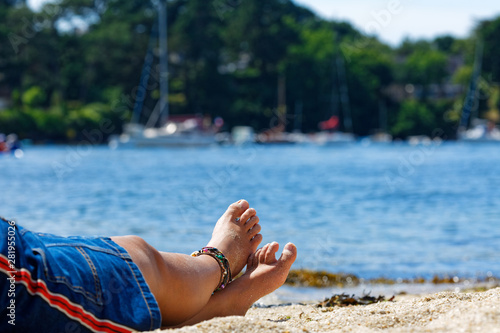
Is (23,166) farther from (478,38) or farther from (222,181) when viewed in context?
(478,38)

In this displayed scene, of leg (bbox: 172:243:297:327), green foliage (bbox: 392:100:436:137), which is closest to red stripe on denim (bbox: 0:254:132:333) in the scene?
leg (bbox: 172:243:297:327)

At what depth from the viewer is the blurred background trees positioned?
156 feet

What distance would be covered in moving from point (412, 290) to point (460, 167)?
2292cm

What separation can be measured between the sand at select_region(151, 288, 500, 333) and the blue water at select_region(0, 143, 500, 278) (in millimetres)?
3327

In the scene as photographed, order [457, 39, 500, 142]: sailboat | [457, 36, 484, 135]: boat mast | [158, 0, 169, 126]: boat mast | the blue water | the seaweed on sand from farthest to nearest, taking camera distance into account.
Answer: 1. [457, 36, 484, 135]: boat mast
2. [457, 39, 500, 142]: sailboat
3. [158, 0, 169, 126]: boat mast
4. the blue water
5. the seaweed on sand

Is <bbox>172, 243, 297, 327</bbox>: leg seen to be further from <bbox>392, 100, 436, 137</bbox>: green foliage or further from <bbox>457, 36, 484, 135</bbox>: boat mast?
<bbox>392, 100, 436, 137</bbox>: green foliage

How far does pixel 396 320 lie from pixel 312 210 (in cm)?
980

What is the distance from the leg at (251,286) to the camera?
2.56 meters

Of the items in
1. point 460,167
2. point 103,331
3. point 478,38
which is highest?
point 478,38

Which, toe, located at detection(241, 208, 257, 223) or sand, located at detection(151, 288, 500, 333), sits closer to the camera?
sand, located at detection(151, 288, 500, 333)

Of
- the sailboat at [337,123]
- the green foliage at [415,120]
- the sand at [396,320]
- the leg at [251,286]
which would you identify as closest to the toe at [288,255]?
the leg at [251,286]

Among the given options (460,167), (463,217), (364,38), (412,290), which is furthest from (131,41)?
(412,290)

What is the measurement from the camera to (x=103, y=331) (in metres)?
1.97

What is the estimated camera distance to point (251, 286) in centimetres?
276
